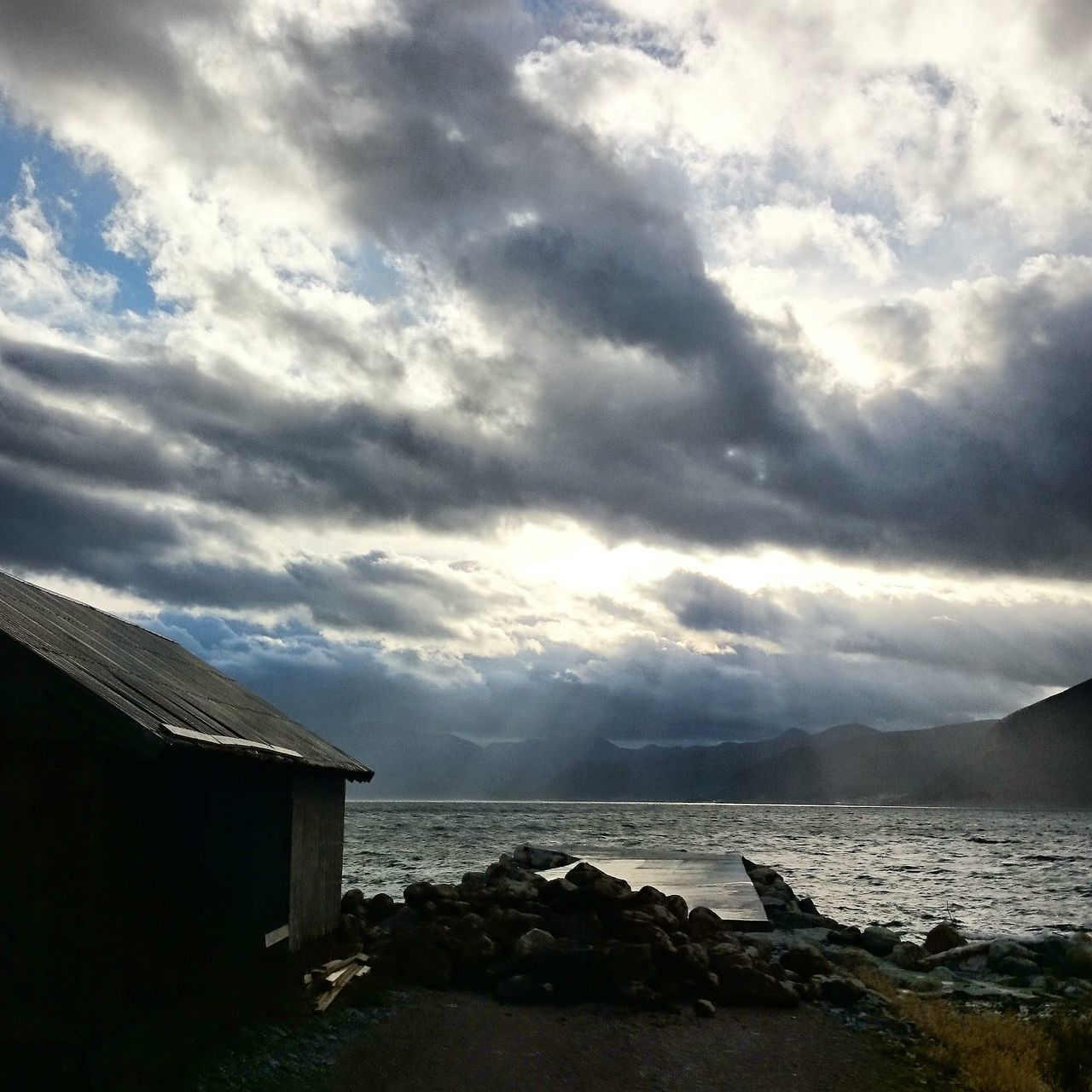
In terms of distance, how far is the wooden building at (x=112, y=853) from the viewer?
9.62 meters

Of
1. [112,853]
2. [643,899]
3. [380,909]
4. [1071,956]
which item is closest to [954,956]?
[1071,956]

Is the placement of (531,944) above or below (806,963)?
above

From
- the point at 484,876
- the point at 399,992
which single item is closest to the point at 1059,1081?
the point at 399,992

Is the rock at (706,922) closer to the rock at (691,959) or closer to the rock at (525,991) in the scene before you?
the rock at (691,959)

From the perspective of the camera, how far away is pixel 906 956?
2172 centimetres

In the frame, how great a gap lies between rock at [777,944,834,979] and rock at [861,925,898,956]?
5421mm

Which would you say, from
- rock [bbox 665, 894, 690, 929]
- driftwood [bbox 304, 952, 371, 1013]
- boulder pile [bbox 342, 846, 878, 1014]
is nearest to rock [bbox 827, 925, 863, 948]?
rock [bbox 665, 894, 690, 929]

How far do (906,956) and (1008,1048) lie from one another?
340 inches

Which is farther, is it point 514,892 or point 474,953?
point 514,892

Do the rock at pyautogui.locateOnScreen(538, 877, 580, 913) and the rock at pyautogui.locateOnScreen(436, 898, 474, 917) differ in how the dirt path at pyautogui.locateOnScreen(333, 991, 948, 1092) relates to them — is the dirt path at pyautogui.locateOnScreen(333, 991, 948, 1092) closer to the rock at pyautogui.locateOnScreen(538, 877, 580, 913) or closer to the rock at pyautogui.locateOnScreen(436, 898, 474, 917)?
the rock at pyautogui.locateOnScreen(538, 877, 580, 913)

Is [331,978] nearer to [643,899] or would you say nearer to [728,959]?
[728,959]

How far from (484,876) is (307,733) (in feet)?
34.1

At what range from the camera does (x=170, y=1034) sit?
10.9 metres

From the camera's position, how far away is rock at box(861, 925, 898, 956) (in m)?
22.6
